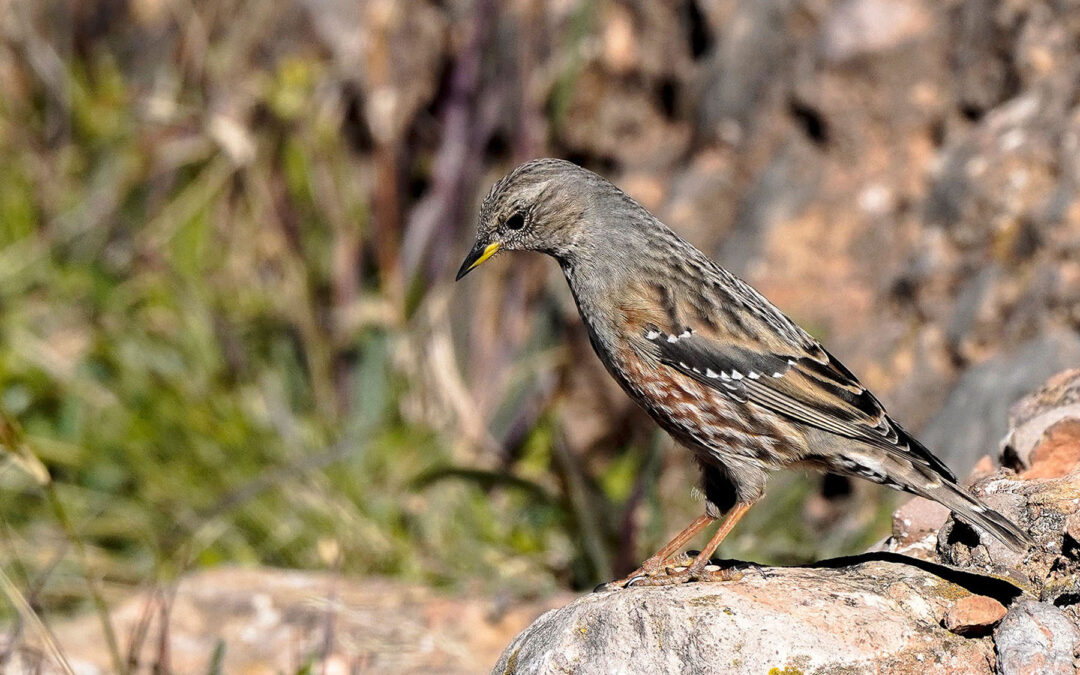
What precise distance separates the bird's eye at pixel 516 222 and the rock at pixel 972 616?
211 centimetres

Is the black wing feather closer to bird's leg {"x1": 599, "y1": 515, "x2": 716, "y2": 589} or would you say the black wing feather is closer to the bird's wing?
the bird's wing

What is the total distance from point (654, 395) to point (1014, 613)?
1342 millimetres

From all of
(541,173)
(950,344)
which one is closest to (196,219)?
(541,173)

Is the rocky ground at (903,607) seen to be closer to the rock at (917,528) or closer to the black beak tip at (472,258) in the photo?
the rock at (917,528)

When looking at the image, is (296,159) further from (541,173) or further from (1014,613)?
(1014,613)

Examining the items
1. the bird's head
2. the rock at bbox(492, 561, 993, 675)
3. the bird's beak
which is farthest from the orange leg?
the bird's beak

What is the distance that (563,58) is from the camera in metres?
7.44

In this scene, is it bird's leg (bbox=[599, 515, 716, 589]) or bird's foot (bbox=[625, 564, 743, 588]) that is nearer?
bird's foot (bbox=[625, 564, 743, 588])

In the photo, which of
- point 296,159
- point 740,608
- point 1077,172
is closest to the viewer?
point 740,608

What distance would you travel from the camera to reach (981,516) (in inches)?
135

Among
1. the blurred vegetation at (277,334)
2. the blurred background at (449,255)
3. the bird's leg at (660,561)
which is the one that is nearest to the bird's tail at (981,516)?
the bird's leg at (660,561)

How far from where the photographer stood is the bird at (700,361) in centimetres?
405

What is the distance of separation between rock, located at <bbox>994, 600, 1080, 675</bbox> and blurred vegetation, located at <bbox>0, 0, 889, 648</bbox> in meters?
2.32

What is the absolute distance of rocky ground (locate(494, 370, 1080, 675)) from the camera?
3.11m
